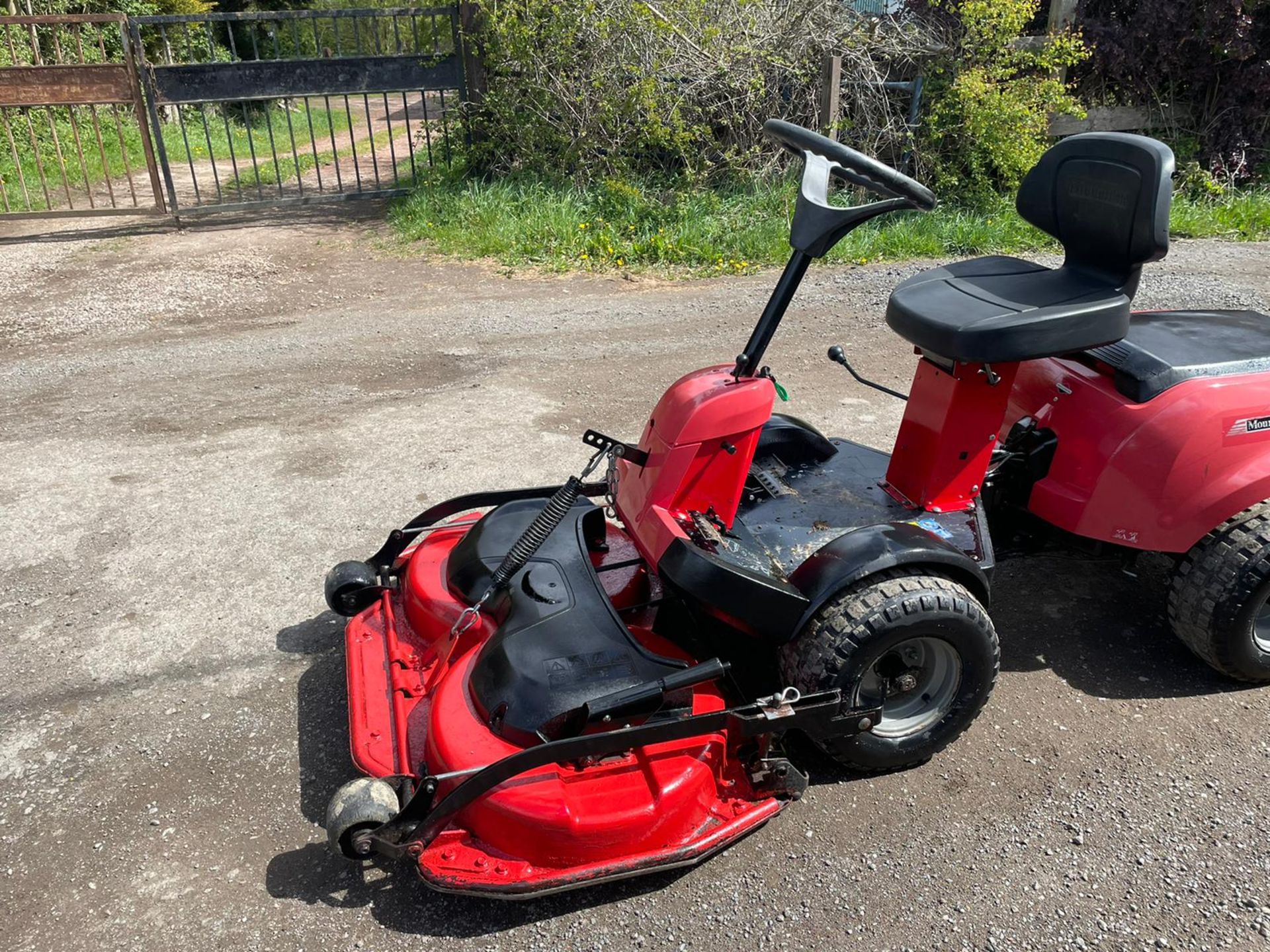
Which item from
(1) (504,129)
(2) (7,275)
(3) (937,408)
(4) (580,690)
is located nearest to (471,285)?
(1) (504,129)

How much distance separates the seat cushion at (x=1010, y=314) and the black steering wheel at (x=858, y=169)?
0.34 meters

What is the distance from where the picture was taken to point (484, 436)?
5.28 m

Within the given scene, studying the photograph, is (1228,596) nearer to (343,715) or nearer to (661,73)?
(343,715)

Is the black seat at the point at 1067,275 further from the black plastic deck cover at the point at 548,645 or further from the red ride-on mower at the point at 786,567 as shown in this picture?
the black plastic deck cover at the point at 548,645

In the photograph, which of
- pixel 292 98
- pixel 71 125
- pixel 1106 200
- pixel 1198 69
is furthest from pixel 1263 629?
pixel 71 125

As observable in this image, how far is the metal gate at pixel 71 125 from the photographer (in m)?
8.76

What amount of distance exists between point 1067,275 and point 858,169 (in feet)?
2.88

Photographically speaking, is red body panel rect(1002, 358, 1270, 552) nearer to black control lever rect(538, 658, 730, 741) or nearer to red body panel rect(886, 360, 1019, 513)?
red body panel rect(886, 360, 1019, 513)

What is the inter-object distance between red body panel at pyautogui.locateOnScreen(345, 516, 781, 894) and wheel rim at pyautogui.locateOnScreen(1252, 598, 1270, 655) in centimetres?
181

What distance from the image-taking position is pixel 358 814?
Answer: 8.02ft

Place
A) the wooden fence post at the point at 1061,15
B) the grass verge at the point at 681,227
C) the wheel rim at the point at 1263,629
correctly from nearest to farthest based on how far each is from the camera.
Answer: the wheel rim at the point at 1263,629 < the grass verge at the point at 681,227 < the wooden fence post at the point at 1061,15

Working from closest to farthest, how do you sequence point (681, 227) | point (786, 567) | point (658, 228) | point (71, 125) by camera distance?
point (786, 567) → point (681, 227) → point (658, 228) → point (71, 125)

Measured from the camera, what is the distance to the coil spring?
2.95m

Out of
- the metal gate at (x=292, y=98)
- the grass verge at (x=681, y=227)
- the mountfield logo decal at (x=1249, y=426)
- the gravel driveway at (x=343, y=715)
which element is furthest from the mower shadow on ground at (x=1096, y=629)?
the metal gate at (x=292, y=98)
